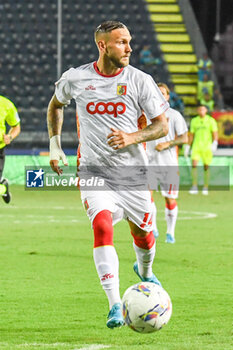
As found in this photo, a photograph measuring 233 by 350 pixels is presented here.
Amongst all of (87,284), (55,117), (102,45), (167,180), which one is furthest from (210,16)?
(102,45)

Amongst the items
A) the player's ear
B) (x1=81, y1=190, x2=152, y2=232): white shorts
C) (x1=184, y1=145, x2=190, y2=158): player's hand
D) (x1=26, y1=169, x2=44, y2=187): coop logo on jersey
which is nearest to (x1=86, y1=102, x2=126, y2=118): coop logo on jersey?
the player's ear

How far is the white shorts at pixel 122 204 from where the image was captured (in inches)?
231

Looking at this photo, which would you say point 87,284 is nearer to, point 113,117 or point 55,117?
point 55,117

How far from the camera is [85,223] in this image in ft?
46.6

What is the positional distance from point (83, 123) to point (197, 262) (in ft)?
12.9

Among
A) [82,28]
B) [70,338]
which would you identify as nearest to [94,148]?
[70,338]

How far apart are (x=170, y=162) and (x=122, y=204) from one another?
6290mm

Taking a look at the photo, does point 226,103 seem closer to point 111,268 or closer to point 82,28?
point 82,28

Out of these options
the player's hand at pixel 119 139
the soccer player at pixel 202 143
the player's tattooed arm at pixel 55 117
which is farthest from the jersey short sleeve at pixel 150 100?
the soccer player at pixel 202 143

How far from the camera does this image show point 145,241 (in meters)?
6.39

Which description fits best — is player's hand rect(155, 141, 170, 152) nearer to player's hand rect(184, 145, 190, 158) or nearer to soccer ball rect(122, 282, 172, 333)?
soccer ball rect(122, 282, 172, 333)

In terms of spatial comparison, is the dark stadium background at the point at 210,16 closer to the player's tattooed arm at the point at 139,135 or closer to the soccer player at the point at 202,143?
the soccer player at the point at 202,143

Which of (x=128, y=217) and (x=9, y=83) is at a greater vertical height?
(x=128, y=217)

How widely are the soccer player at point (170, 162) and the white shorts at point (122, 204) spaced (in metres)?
5.15
